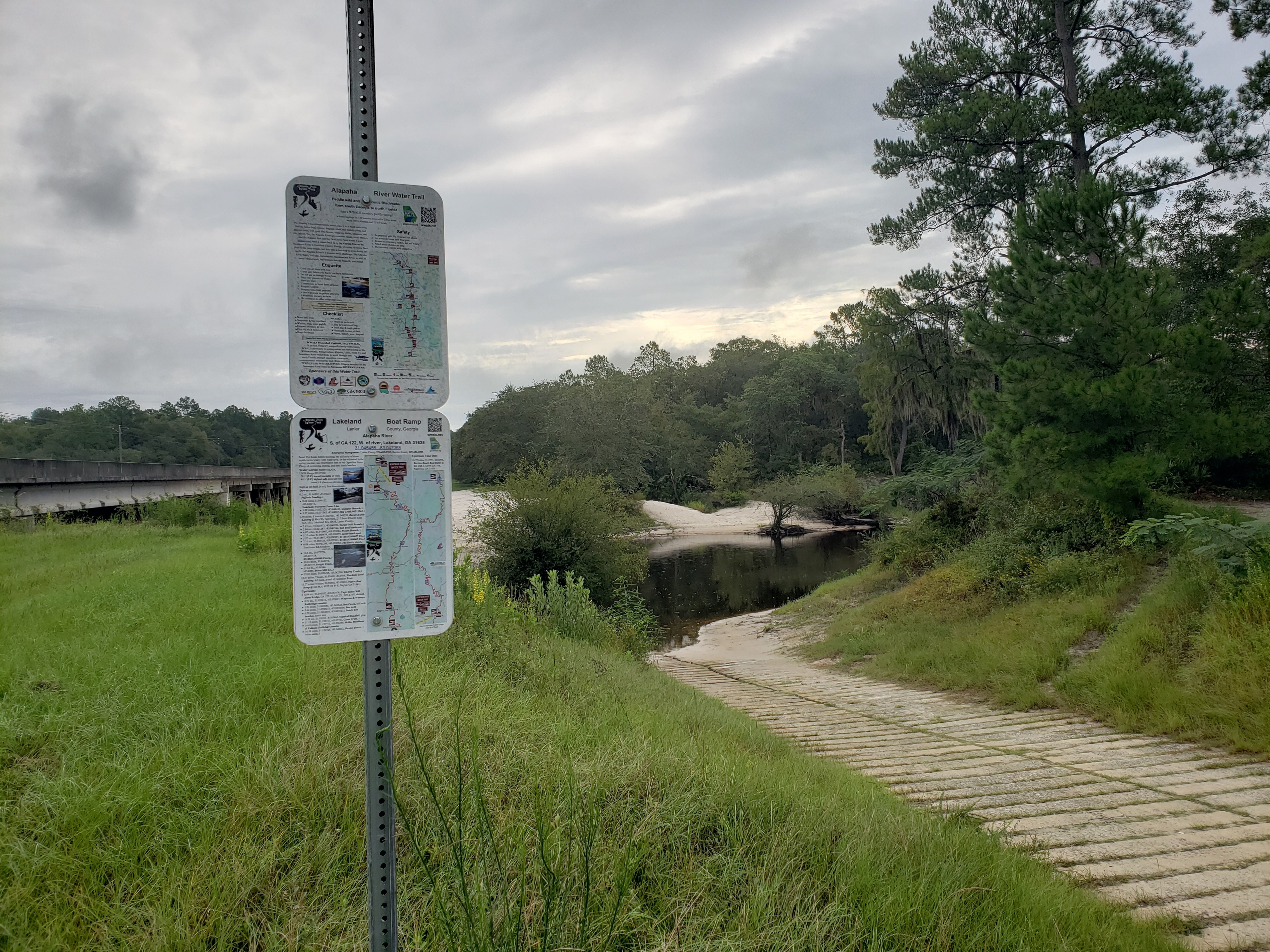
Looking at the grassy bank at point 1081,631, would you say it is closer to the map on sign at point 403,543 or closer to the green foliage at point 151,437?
the map on sign at point 403,543

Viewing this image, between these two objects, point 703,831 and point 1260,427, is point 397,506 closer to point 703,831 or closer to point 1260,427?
point 703,831

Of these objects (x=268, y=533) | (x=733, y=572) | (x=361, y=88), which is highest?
(x=361, y=88)

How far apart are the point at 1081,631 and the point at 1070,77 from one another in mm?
11544

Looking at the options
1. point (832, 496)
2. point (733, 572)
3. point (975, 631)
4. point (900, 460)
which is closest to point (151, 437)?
point (975, 631)

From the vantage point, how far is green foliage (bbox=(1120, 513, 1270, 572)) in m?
6.04

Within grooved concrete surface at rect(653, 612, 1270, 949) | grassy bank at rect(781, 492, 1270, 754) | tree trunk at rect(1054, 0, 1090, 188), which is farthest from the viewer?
tree trunk at rect(1054, 0, 1090, 188)

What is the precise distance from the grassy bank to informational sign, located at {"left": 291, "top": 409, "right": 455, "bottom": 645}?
5.50 metres

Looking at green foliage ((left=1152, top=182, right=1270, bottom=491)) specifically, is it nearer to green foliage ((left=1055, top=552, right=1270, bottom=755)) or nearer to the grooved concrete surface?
green foliage ((left=1055, top=552, right=1270, bottom=755))

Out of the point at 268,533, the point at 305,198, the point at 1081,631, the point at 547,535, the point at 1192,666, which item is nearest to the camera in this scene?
the point at 305,198

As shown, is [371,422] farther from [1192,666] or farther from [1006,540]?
[1006,540]

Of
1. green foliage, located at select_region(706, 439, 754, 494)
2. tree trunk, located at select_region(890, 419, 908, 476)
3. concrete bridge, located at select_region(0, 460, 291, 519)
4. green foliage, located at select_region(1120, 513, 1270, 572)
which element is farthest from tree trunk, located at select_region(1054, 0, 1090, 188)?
green foliage, located at select_region(706, 439, 754, 494)

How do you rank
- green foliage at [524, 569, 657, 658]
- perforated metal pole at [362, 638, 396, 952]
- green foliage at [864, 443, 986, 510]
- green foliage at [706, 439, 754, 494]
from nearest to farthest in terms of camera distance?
perforated metal pole at [362, 638, 396, 952] < green foliage at [524, 569, 657, 658] < green foliage at [864, 443, 986, 510] < green foliage at [706, 439, 754, 494]

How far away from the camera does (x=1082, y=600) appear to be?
27.0 feet

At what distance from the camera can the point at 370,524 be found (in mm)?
1874
